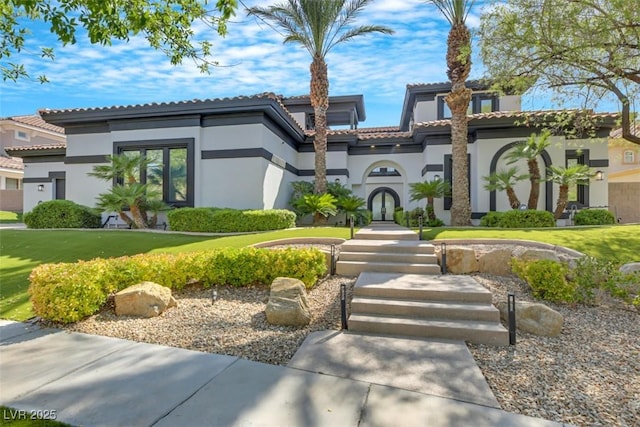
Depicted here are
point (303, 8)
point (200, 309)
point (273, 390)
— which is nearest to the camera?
point (273, 390)

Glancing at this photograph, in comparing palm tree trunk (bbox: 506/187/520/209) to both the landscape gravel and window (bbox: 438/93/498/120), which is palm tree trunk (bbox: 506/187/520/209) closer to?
window (bbox: 438/93/498/120)

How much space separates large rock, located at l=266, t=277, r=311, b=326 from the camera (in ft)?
15.4

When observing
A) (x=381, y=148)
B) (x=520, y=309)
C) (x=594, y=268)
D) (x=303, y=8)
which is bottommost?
(x=520, y=309)

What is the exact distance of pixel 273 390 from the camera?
9.85ft

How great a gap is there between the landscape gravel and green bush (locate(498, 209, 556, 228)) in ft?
22.9

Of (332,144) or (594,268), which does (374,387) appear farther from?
(332,144)

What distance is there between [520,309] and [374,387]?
9.50 ft

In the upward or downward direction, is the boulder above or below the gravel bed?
Answer: above

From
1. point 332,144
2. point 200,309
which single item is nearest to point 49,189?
point 332,144

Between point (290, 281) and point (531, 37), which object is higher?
point (531, 37)

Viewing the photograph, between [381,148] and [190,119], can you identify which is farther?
[381,148]

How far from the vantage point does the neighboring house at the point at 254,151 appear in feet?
42.2

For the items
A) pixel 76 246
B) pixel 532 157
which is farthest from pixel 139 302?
pixel 532 157

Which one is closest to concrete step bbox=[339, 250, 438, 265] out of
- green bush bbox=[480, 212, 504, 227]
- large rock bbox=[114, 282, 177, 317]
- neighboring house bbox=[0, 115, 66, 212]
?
large rock bbox=[114, 282, 177, 317]
